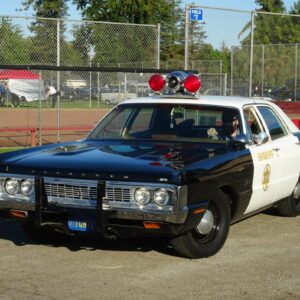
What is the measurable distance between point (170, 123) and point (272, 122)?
132 centimetres

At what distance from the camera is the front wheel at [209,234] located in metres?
5.97

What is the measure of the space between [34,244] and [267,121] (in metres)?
2.94

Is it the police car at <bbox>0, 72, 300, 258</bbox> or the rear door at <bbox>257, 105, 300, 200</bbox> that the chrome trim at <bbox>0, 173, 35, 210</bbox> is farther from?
the rear door at <bbox>257, 105, 300, 200</bbox>

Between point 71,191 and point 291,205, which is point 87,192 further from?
point 291,205

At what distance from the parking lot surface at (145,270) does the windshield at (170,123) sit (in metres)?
1.12

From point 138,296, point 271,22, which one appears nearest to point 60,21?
point 138,296

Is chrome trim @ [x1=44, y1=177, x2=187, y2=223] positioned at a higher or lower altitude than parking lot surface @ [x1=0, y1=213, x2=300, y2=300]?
higher

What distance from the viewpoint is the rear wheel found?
8.18 m

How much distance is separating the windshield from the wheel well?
0.67 m

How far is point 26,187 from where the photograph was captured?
19.6 ft

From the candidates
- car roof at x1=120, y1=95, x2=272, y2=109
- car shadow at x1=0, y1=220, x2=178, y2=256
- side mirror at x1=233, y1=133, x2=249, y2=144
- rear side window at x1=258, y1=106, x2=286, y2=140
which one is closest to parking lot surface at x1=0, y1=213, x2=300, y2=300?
car shadow at x1=0, y1=220, x2=178, y2=256

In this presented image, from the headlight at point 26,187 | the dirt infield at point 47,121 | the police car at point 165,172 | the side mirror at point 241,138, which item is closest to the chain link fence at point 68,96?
the dirt infield at point 47,121

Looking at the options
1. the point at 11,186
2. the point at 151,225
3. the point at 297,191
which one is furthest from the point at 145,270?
the point at 297,191

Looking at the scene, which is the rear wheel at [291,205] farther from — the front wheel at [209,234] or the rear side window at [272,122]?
the front wheel at [209,234]
